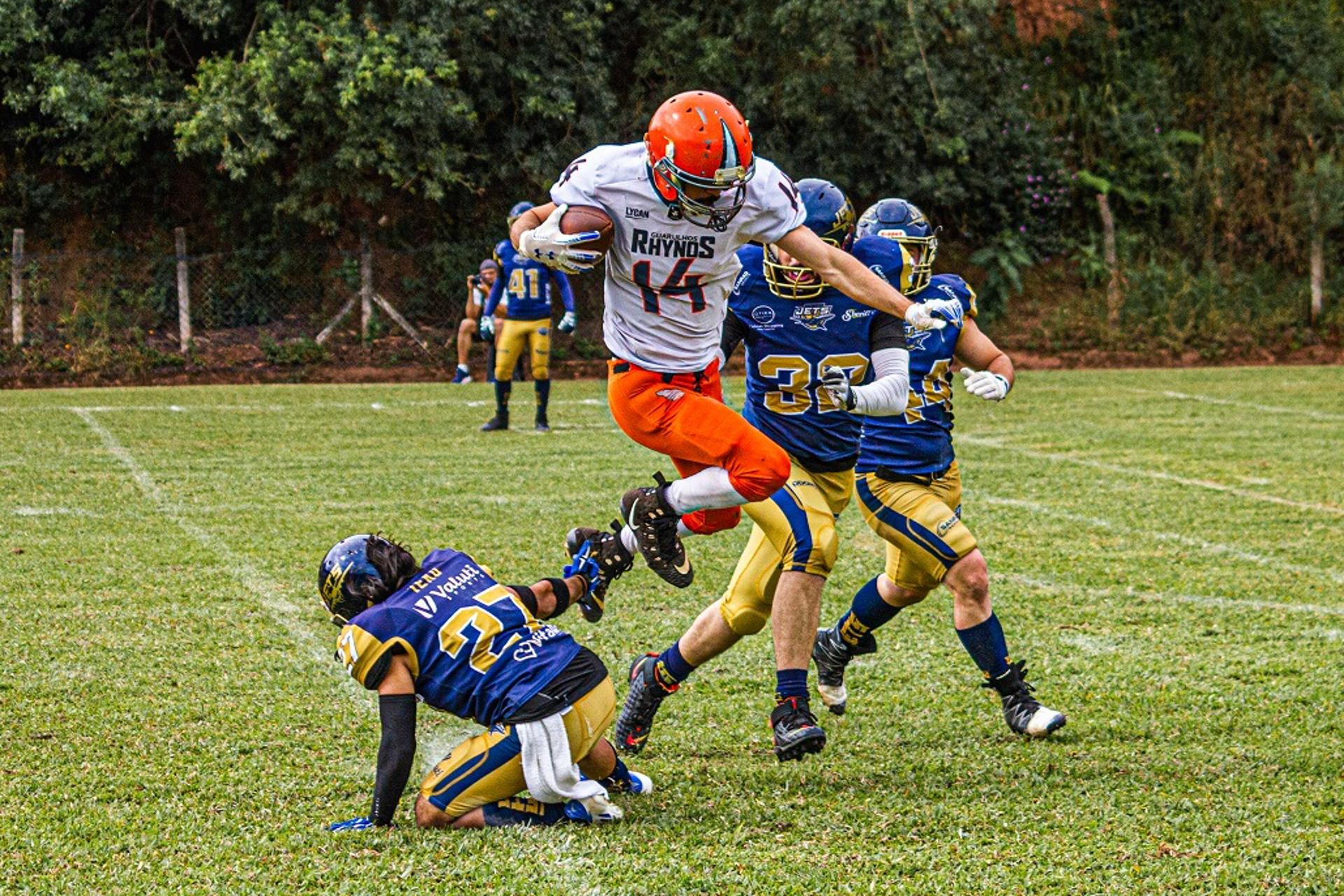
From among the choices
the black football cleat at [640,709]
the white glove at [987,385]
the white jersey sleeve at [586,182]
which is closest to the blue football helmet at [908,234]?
the white glove at [987,385]

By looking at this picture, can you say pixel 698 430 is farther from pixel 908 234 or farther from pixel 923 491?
pixel 908 234

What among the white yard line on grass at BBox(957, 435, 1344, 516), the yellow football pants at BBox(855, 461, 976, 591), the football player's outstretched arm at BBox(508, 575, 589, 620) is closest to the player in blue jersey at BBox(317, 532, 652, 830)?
the football player's outstretched arm at BBox(508, 575, 589, 620)

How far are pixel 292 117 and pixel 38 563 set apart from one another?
12.9 m

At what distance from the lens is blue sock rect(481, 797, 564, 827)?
14.3 ft

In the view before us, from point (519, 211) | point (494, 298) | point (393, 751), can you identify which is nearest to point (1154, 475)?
point (519, 211)

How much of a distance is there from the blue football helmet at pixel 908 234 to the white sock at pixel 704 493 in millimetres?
1054

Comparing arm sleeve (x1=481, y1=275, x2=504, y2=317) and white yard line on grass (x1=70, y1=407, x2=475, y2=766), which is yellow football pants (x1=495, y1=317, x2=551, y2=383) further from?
white yard line on grass (x1=70, y1=407, x2=475, y2=766)

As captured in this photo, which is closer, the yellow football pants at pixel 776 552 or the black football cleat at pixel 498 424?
the yellow football pants at pixel 776 552

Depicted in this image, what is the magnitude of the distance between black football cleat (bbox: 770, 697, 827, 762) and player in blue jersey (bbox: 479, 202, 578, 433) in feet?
28.8

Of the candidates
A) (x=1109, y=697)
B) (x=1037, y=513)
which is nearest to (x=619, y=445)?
(x=1037, y=513)

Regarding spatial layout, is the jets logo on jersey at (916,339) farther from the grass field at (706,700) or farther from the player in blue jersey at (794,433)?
the grass field at (706,700)

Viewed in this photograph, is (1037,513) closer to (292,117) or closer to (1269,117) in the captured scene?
(292,117)

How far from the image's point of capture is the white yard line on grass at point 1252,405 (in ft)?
49.1

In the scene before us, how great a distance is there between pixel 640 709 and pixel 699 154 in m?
1.91
